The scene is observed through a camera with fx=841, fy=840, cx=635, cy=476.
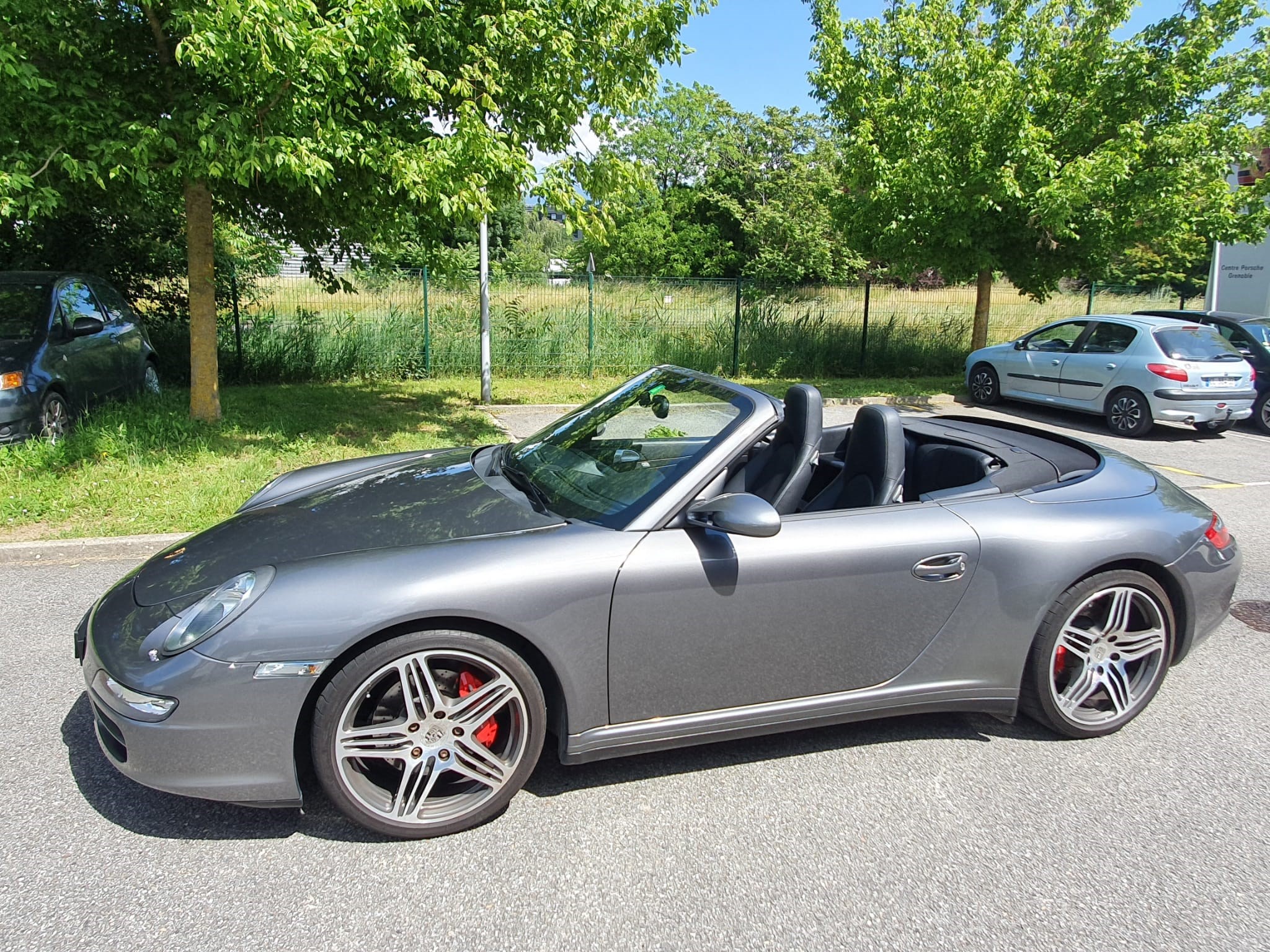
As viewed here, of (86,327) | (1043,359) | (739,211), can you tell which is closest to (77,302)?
(86,327)

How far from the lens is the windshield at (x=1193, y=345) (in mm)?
10641

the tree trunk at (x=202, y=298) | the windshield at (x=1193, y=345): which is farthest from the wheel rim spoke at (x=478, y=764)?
the windshield at (x=1193, y=345)

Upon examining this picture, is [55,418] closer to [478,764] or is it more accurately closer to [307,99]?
[307,99]

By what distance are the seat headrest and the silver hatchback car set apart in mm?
9100

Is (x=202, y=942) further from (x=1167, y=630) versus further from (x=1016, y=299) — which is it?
(x=1016, y=299)

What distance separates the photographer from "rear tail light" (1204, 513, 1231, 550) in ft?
11.5

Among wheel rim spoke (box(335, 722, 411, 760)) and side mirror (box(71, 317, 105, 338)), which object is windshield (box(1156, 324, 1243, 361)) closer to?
wheel rim spoke (box(335, 722, 411, 760))

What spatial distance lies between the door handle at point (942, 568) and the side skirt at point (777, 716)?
1.38ft

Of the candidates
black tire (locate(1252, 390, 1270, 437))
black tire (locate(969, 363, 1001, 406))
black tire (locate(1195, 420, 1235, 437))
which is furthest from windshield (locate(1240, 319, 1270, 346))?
black tire (locate(969, 363, 1001, 406))

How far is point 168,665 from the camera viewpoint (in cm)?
248

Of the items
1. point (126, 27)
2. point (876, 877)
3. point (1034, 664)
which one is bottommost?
point (876, 877)

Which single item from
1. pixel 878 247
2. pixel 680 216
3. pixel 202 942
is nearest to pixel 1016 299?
pixel 878 247

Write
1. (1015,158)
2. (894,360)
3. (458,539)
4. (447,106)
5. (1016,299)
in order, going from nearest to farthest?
(458,539), (447,106), (1015,158), (894,360), (1016,299)

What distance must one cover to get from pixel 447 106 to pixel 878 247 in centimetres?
803
